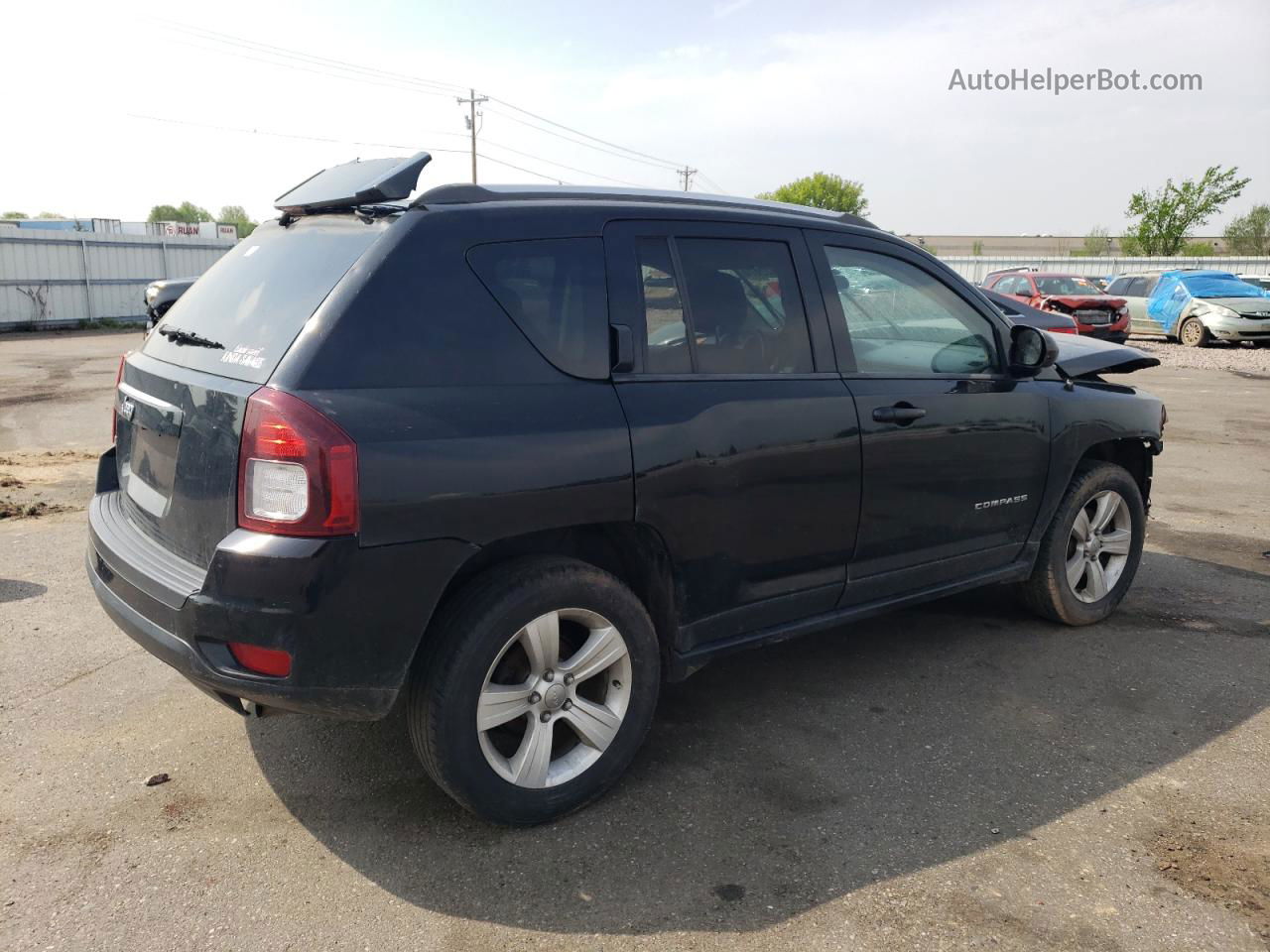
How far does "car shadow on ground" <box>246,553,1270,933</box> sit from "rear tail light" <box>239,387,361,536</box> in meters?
1.03

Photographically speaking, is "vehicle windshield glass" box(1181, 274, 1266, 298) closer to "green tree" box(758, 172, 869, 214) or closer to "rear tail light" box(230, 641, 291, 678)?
"rear tail light" box(230, 641, 291, 678)

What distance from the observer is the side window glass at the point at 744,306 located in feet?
11.3

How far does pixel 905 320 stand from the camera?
4.16 meters

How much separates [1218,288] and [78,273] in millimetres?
26418

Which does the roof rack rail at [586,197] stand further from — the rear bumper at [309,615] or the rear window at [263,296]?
the rear bumper at [309,615]

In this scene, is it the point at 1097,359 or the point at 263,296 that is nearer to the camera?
the point at 263,296

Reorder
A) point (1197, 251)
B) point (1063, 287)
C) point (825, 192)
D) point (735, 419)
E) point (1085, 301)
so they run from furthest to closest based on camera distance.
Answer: point (825, 192), point (1197, 251), point (1063, 287), point (1085, 301), point (735, 419)

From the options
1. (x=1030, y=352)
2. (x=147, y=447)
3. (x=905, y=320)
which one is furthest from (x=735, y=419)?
(x=147, y=447)

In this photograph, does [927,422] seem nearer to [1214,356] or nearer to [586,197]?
[586,197]

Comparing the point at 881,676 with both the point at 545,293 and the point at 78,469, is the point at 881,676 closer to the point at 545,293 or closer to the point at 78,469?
the point at 545,293

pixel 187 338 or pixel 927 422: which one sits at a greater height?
pixel 187 338

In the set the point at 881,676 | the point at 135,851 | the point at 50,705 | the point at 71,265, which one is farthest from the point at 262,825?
the point at 71,265

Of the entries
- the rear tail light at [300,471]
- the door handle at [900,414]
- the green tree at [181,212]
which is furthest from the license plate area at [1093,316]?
the green tree at [181,212]

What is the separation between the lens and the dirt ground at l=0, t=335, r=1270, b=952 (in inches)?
104
